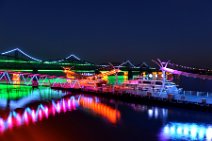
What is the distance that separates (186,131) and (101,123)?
24.0 ft

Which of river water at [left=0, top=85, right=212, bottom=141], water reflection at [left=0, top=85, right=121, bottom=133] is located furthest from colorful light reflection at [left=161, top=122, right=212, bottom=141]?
water reflection at [left=0, top=85, right=121, bottom=133]

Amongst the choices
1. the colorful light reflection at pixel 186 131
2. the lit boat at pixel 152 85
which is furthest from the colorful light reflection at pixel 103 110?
the lit boat at pixel 152 85

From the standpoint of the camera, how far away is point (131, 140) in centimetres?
2367

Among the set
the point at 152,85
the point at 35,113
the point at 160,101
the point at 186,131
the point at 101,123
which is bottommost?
the point at 186,131

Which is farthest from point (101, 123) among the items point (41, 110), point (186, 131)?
point (41, 110)

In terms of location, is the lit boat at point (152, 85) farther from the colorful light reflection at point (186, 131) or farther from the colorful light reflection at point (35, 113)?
the colorful light reflection at point (186, 131)

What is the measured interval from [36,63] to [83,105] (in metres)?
49.6

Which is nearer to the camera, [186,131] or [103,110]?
[186,131]

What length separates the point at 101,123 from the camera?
29.4m

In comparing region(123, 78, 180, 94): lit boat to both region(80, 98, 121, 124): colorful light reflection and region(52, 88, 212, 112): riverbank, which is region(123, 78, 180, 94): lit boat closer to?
region(52, 88, 212, 112): riverbank

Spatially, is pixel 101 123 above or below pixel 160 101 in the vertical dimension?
below

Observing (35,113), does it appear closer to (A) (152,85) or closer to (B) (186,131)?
(B) (186,131)

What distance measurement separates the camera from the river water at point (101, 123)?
2469 centimetres

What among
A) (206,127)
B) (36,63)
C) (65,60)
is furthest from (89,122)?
(65,60)
